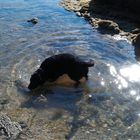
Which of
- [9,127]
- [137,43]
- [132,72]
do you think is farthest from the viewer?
[137,43]

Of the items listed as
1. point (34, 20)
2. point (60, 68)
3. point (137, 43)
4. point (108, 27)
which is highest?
point (60, 68)

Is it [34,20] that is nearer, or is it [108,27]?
[108,27]

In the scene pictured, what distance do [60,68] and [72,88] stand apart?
610 millimetres

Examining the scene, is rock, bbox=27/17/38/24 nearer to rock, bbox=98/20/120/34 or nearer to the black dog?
rock, bbox=98/20/120/34

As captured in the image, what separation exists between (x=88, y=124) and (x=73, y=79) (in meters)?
2.07

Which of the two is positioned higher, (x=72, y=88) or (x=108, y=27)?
(x=108, y=27)

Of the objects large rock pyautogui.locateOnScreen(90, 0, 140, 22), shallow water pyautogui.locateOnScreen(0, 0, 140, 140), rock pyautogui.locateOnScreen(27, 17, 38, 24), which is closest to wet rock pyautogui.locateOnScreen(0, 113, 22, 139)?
shallow water pyautogui.locateOnScreen(0, 0, 140, 140)

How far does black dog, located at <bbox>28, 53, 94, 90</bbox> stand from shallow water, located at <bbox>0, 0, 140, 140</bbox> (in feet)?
0.96

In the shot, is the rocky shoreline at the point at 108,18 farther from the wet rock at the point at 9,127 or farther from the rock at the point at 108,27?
the wet rock at the point at 9,127

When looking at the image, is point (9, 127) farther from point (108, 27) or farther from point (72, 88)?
point (108, 27)

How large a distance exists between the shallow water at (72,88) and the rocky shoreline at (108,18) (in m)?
0.39

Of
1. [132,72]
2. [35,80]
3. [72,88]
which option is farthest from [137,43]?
[35,80]

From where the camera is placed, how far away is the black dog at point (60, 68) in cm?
992

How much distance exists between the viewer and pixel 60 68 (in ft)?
33.2
